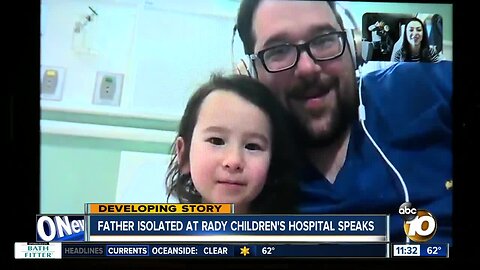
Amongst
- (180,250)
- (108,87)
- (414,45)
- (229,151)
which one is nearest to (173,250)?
(180,250)

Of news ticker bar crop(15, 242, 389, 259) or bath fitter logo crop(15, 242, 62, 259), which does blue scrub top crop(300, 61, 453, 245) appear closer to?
news ticker bar crop(15, 242, 389, 259)

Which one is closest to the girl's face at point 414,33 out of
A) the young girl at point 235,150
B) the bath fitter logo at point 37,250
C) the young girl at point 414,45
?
the young girl at point 414,45

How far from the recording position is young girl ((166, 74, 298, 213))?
1.69 metres

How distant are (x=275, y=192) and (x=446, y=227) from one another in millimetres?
485

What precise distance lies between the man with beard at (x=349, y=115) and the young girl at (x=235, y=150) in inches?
2.0

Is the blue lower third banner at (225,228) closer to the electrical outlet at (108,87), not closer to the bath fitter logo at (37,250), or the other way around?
the bath fitter logo at (37,250)

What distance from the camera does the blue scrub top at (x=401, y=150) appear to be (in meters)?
1.72

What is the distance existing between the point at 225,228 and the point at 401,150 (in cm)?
53

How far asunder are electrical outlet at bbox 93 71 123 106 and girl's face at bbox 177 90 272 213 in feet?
0.72

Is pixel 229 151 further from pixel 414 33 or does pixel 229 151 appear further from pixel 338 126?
pixel 414 33

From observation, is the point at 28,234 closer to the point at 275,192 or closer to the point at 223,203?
the point at 223,203

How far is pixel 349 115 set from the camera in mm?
1725

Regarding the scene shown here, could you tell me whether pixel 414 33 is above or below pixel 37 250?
above

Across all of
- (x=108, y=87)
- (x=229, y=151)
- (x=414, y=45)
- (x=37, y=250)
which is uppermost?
(x=414, y=45)
